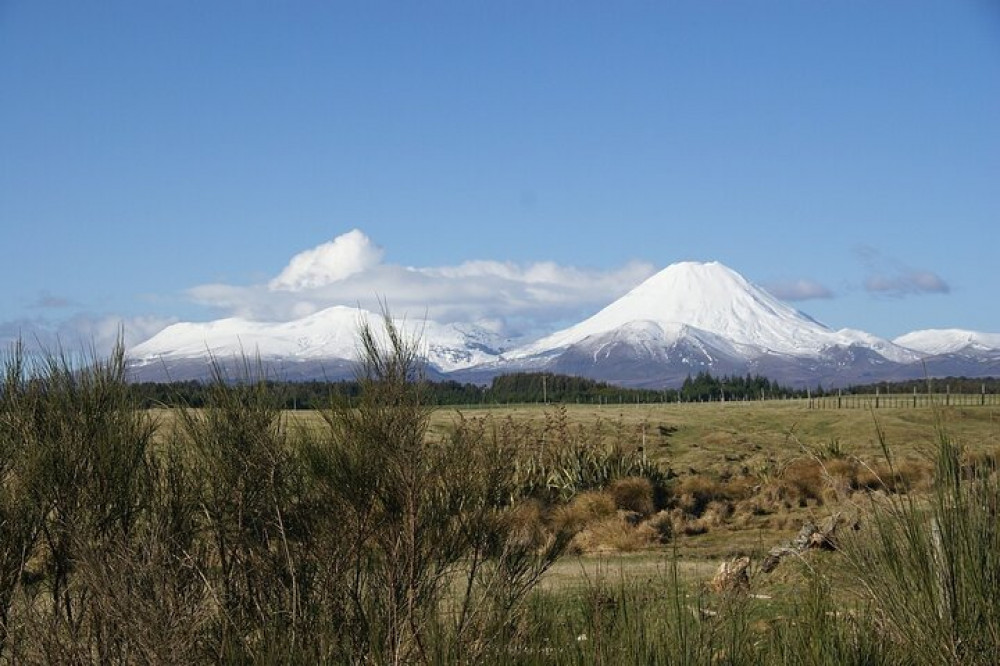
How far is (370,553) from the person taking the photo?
27.9 feet

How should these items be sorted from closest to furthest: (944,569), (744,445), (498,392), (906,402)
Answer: (944,569)
(744,445)
(906,402)
(498,392)

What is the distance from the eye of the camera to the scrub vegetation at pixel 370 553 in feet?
17.6

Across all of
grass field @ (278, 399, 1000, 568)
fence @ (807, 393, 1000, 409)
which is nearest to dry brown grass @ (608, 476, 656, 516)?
grass field @ (278, 399, 1000, 568)

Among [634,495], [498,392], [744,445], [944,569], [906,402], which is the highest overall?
[498,392]

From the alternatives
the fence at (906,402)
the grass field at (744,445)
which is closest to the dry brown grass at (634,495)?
the grass field at (744,445)

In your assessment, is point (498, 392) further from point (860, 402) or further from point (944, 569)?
point (944, 569)

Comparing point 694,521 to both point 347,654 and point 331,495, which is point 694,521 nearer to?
point 331,495

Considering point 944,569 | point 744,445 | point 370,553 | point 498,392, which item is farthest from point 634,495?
point 498,392

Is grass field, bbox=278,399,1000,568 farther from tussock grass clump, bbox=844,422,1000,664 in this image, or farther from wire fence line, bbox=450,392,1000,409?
wire fence line, bbox=450,392,1000,409

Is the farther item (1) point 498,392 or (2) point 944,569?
(1) point 498,392

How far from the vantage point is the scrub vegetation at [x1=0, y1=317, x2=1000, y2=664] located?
17.6ft

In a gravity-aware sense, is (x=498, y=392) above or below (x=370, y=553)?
above

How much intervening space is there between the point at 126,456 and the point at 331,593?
219cm

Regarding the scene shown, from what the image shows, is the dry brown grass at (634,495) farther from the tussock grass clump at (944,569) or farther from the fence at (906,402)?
the fence at (906,402)
